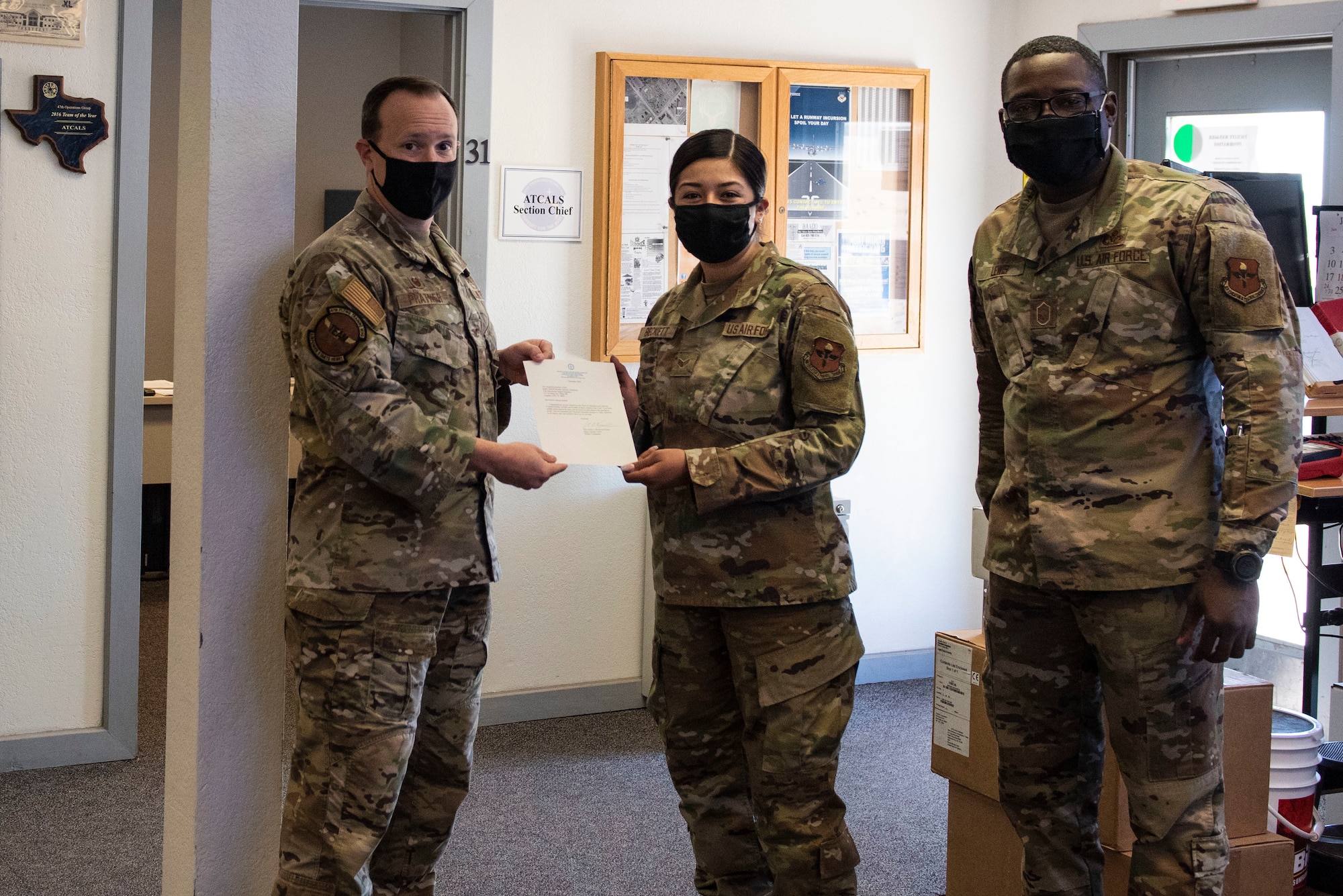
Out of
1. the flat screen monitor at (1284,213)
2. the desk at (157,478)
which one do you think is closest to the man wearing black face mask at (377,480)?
the flat screen monitor at (1284,213)

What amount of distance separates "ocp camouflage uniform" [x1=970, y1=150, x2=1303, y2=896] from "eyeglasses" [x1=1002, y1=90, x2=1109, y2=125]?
13 centimetres

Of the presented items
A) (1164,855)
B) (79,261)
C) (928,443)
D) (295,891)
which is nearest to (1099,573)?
(1164,855)

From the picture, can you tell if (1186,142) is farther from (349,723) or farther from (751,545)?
(349,723)

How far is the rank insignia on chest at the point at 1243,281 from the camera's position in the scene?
1871mm

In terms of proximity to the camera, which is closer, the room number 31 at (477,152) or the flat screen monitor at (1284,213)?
the flat screen monitor at (1284,213)

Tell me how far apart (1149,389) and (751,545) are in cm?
73

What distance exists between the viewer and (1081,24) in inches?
167

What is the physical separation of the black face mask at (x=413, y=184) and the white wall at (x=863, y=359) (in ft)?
6.05

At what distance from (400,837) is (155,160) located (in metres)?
6.34

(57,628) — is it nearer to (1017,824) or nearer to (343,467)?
(343,467)

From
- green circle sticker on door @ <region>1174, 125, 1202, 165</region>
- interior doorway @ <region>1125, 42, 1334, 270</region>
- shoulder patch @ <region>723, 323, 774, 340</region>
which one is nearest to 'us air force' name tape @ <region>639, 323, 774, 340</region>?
shoulder patch @ <region>723, 323, 774, 340</region>

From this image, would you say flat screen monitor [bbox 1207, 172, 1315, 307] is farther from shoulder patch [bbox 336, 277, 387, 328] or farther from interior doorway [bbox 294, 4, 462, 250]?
interior doorway [bbox 294, 4, 462, 250]

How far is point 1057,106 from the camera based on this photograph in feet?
6.55

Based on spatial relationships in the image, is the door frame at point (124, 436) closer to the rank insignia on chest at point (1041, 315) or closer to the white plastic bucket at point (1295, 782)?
the rank insignia on chest at point (1041, 315)
